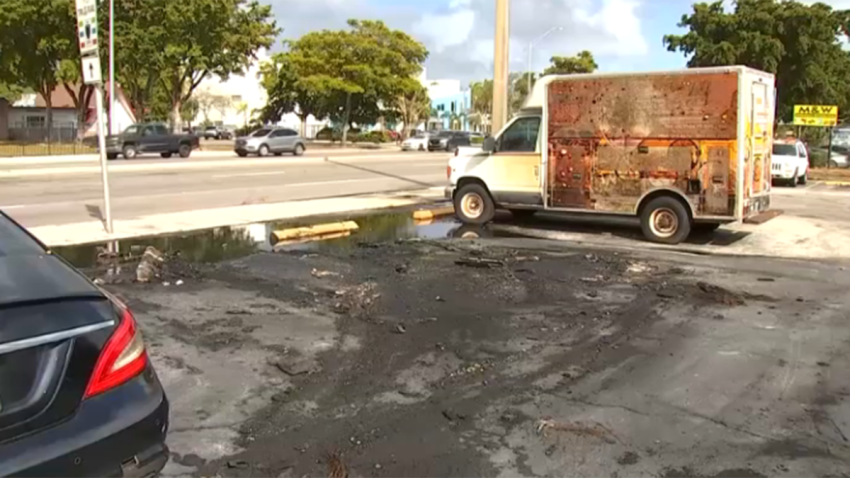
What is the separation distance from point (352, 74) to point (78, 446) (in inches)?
2396

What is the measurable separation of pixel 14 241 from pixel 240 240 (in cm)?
860

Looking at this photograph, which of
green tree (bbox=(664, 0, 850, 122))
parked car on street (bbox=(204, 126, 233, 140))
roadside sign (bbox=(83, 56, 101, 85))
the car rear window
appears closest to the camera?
the car rear window

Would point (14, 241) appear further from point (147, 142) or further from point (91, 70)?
point (147, 142)

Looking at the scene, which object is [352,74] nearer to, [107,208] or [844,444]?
[107,208]

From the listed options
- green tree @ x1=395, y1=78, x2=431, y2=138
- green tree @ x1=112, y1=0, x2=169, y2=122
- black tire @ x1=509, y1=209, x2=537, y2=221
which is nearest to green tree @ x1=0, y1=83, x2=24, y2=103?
green tree @ x1=112, y1=0, x2=169, y2=122

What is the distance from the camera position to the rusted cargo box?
11.7 metres

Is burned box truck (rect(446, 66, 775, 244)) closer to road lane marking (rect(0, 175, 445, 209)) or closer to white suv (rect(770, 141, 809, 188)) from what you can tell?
road lane marking (rect(0, 175, 445, 209))

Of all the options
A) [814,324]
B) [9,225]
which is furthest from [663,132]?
[9,225]

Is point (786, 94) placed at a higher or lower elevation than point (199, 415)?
higher

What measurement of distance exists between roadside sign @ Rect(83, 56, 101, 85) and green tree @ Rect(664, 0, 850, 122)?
114 feet

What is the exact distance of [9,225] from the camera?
150 inches

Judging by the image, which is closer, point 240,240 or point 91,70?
point 91,70

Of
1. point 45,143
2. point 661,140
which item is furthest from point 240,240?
point 45,143

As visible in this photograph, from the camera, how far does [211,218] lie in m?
14.6
